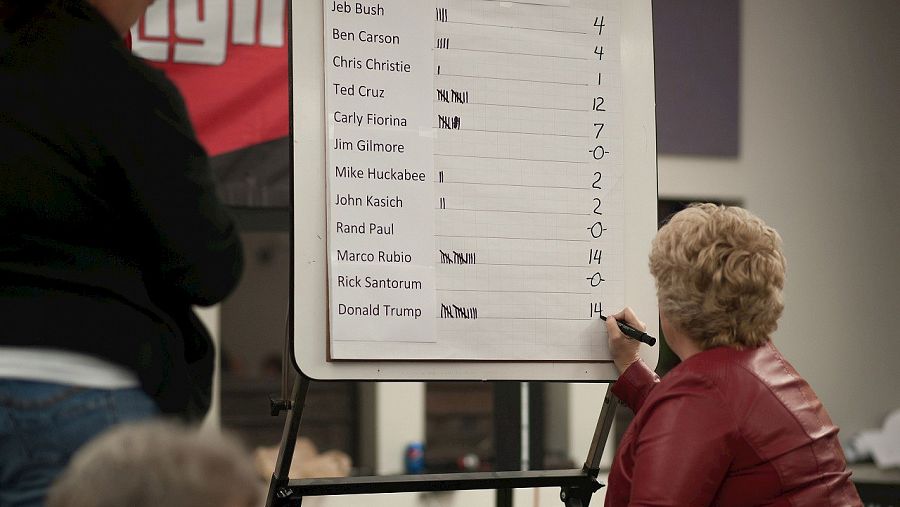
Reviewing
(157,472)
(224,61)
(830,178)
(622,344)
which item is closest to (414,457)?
(224,61)

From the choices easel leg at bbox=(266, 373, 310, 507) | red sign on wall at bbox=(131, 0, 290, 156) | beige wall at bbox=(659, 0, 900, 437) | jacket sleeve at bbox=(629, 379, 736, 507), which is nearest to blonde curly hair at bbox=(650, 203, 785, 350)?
jacket sleeve at bbox=(629, 379, 736, 507)

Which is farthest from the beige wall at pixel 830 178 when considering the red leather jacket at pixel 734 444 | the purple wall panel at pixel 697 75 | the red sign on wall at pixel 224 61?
the red leather jacket at pixel 734 444

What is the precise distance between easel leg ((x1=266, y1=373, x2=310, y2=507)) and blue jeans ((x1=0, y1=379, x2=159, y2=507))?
0.47 metres

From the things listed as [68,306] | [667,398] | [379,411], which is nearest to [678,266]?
[667,398]

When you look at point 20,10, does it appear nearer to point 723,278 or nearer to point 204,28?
point 723,278

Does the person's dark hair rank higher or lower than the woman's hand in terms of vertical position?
higher

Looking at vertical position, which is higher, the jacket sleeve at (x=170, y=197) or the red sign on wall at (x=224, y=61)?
the red sign on wall at (x=224, y=61)

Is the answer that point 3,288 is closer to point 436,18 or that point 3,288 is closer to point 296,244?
point 296,244

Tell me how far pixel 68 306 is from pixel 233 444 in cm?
49

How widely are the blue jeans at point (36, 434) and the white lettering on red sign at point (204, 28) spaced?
1.74 m

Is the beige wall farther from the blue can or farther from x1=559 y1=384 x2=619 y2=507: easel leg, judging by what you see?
x1=559 y1=384 x2=619 y2=507: easel leg

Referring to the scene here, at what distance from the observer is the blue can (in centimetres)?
343

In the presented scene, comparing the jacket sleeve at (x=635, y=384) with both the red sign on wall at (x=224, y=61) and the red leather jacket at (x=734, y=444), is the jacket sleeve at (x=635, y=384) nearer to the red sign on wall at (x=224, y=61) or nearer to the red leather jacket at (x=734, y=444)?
the red leather jacket at (x=734, y=444)

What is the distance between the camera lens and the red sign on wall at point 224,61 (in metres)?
2.74
